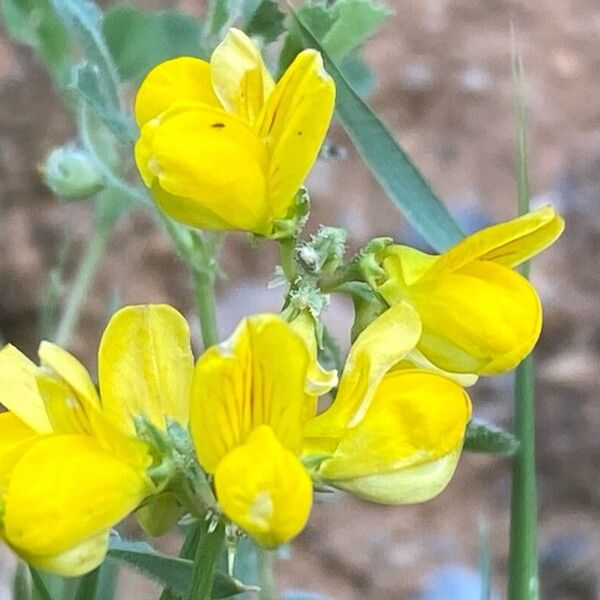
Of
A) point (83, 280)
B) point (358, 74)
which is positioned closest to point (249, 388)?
point (83, 280)

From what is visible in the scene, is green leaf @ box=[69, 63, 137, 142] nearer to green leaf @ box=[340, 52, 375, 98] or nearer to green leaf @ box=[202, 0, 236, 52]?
green leaf @ box=[202, 0, 236, 52]

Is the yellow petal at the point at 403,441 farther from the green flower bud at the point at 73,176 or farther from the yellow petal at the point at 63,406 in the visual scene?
the green flower bud at the point at 73,176

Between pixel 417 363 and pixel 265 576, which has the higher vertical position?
pixel 417 363

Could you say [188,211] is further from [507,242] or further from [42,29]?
[42,29]

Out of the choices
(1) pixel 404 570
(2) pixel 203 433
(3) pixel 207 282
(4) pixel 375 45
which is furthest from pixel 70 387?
(4) pixel 375 45

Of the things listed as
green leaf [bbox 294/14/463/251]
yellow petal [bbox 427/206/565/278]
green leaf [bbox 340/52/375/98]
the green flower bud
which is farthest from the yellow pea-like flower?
green leaf [bbox 340/52/375/98]

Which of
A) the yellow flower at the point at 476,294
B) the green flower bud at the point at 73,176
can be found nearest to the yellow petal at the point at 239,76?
the yellow flower at the point at 476,294
